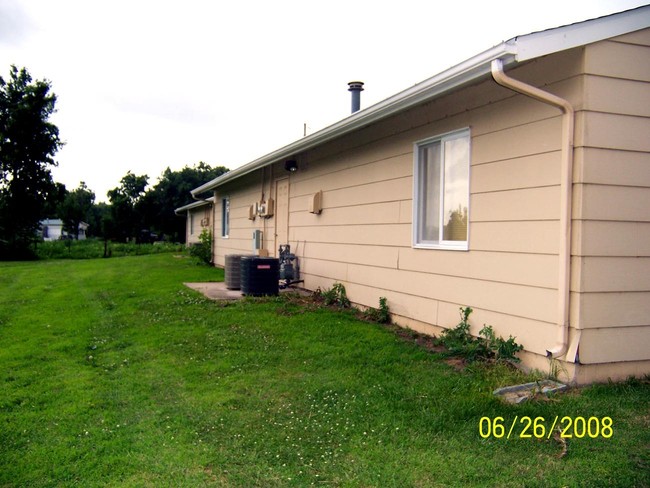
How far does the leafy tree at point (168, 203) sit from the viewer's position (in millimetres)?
40344

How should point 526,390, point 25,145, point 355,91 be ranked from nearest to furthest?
1. point 526,390
2. point 355,91
3. point 25,145

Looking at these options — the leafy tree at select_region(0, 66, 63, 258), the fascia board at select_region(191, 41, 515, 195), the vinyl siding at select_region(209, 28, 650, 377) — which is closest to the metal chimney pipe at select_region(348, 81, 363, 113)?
the fascia board at select_region(191, 41, 515, 195)

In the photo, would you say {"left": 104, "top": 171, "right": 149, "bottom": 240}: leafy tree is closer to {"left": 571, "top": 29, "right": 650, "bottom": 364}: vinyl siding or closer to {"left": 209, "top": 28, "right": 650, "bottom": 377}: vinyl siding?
{"left": 209, "top": 28, "right": 650, "bottom": 377}: vinyl siding

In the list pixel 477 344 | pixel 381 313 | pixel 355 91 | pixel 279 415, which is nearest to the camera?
pixel 279 415

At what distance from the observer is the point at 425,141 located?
5.76 meters

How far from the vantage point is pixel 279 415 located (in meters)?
3.65

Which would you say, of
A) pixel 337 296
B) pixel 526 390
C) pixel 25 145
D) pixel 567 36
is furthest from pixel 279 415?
pixel 25 145

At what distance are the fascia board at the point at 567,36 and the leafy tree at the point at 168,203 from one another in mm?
38581

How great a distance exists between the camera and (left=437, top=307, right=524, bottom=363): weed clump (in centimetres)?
436

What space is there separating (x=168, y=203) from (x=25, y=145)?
12.8 metres

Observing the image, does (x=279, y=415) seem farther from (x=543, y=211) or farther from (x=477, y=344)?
(x=543, y=211)

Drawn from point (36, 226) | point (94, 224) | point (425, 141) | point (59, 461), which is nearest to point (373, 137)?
point (425, 141)

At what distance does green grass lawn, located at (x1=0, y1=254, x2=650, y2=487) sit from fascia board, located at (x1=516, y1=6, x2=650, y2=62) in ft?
8.19

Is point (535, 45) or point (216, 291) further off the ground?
point (535, 45)
